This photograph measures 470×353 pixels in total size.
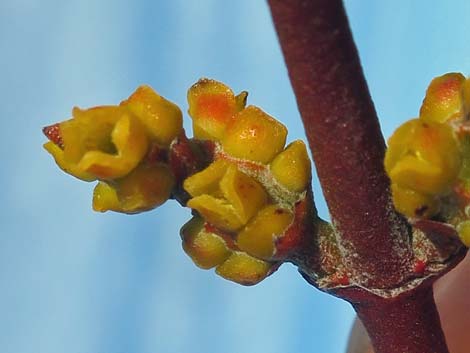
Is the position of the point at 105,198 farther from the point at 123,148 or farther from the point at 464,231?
the point at 464,231

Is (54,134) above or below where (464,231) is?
above

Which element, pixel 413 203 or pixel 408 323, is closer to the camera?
pixel 413 203

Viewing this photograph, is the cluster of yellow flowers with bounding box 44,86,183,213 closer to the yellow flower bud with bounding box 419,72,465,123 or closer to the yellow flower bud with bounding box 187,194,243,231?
the yellow flower bud with bounding box 187,194,243,231

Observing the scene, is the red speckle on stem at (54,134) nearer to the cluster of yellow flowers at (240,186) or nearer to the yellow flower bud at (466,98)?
the cluster of yellow flowers at (240,186)

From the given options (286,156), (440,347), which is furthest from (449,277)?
(286,156)

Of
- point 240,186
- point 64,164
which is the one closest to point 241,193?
point 240,186
